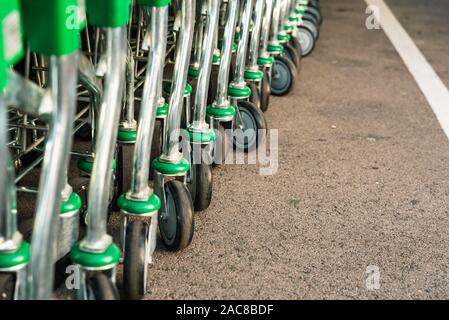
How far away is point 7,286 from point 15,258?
0.10 meters

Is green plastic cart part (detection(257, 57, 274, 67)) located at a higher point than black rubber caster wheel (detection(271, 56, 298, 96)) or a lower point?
higher

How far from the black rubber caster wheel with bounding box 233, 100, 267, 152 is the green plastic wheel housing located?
2.07 meters

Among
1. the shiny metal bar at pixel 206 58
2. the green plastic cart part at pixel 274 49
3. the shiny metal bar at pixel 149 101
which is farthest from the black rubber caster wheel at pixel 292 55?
the shiny metal bar at pixel 149 101

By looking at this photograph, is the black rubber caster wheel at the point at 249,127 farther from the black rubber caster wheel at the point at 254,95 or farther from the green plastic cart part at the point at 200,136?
the green plastic cart part at the point at 200,136

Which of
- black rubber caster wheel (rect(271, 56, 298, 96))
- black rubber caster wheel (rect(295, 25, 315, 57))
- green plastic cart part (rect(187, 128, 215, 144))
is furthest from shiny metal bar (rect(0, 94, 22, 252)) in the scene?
black rubber caster wheel (rect(295, 25, 315, 57))

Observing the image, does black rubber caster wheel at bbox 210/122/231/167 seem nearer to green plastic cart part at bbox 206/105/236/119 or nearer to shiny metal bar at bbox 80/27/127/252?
green plastic cart part at bbox 206/105/236/119

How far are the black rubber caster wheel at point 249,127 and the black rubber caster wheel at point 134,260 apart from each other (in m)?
1.39

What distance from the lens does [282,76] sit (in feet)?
15.3

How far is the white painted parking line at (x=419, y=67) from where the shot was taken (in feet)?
15.3

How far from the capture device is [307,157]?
3.67 metres

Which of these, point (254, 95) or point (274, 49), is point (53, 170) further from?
point (274, 49)

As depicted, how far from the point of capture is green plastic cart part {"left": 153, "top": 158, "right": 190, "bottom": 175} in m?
2.62
